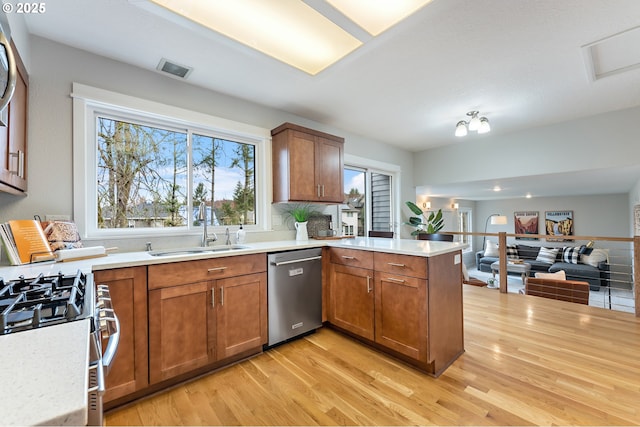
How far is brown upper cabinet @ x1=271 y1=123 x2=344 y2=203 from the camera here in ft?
9.52

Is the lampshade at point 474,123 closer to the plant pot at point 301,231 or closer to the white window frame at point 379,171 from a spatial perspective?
the white window frame at point 379,171

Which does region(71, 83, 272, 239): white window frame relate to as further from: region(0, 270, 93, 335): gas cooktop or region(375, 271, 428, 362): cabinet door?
region(375, 271, 428, 362): cabinet door

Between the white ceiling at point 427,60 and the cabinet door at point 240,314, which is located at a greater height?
the white ceiling at point 427,60

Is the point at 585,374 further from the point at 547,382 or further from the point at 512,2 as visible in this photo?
the point at 512,2

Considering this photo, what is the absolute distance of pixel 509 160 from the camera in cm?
401

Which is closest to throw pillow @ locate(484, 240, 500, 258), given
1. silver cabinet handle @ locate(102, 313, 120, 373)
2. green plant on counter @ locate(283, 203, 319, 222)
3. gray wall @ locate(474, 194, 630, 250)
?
gray wall @ locate(474, 194, 630, 250)

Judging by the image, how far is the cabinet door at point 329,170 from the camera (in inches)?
124

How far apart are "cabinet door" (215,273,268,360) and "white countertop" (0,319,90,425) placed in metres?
1.44

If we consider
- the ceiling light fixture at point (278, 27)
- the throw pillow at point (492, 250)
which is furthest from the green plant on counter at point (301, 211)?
the throw pillow at point (492, 250)

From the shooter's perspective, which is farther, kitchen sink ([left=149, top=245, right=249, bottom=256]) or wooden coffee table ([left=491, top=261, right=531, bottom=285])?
wooden coffee table ([left=491, top=261, right=531, bottom=285])

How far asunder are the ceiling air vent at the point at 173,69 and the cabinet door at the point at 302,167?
1.08m

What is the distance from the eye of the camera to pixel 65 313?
0.72 meters

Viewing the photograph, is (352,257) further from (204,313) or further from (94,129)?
(94,129)

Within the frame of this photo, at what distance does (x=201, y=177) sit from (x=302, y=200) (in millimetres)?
1049
